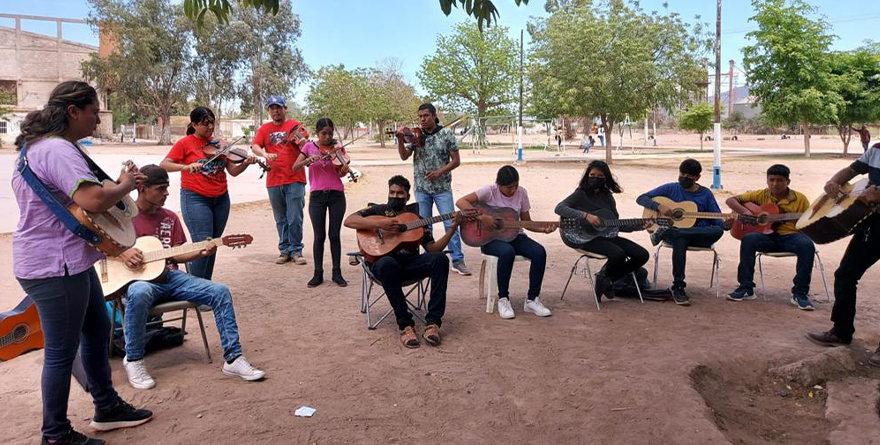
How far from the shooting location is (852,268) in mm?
4785

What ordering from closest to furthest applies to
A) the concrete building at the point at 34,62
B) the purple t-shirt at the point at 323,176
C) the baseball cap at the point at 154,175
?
the baseball cap at the point at 154,175 < the purple t-shirt at the point at 323,176 < the concrete building at the point at 34,62

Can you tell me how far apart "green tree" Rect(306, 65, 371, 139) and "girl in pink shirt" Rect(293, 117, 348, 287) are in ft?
123

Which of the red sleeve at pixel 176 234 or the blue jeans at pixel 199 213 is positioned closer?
the red sleeve at pixel 176 234

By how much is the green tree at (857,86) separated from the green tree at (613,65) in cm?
924

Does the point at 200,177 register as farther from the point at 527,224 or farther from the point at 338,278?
the point at 527,224

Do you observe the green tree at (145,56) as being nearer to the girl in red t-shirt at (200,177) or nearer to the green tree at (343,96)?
the green tree at (343,96)

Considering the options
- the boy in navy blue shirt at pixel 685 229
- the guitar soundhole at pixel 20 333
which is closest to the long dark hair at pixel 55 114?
the guitar soundhole at pixel 20 333

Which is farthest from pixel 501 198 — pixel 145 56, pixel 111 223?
pixel 145 56

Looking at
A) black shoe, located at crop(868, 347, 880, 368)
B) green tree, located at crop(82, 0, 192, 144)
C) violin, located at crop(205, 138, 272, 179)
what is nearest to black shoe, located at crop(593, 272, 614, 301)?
black shoe, located at crop(868, 347, 880, 368)

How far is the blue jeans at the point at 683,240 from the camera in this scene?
6137mm

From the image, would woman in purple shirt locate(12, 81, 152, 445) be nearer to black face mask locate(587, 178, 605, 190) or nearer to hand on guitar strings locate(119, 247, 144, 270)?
Answer: hand on guitar strings locate(119, 247, 144, 270)

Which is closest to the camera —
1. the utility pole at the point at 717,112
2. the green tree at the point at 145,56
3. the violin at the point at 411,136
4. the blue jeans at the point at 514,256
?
the blue jeans at the point at 514,256

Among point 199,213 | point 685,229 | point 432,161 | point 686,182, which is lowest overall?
point 685,229

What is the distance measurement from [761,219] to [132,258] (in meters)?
5.26
